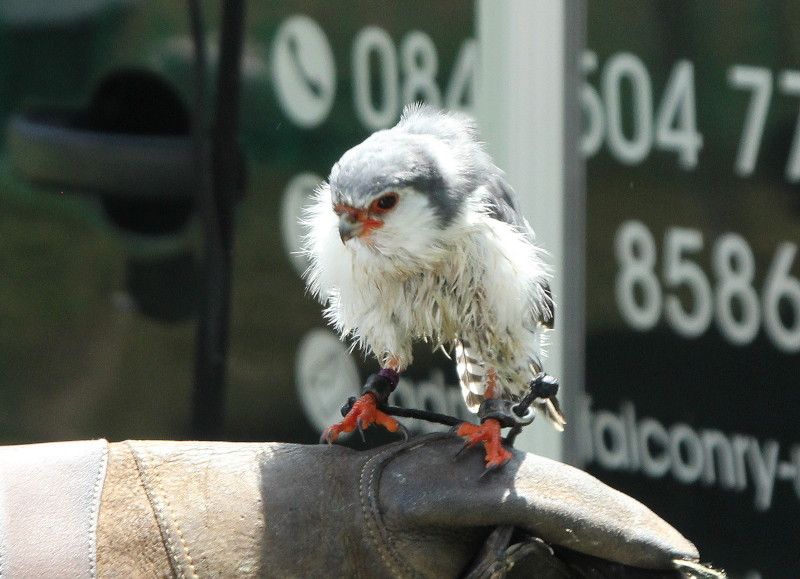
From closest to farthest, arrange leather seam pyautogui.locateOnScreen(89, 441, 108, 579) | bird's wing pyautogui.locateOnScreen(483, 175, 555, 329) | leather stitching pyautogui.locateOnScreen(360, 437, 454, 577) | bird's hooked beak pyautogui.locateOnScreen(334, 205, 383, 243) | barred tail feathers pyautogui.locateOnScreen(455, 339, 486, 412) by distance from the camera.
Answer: leather seam pyautogui.locateOnScreen(89, 441, 108, 579), leather stitching pyautogui.locateOnScreen(360, 437, 454, 577), bird's hooked beak pyautogui.locateOnScreen(334, 205, 383, 243), bird's wing pyautogui.locateOnScreen(483, 175, 555, 329), barred tail feathers pyautogui.locateOnScreen(455, 339, 486, 412)

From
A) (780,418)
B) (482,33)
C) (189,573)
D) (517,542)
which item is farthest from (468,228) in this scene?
(780,418)

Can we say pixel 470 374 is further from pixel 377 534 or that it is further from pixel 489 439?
pixel 377 534

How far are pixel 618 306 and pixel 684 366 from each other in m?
0.33

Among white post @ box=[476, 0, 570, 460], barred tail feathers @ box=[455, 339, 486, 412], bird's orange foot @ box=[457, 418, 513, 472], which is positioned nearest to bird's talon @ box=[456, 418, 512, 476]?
bird's orange foot @ box=[457, 418, 513, 472]

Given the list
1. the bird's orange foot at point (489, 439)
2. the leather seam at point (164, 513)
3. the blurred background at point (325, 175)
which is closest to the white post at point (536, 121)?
the blurred background at point (325, 175)

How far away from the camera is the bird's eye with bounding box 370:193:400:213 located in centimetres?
229

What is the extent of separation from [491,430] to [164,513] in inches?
27.0

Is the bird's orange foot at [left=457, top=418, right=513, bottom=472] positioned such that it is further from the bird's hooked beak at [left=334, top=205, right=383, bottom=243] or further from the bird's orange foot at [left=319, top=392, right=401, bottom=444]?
the bird's hooked beak at [left=334, top=205, right=383, bottom=243]

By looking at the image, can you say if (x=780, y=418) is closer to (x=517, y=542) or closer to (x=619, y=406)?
(x=619, y=406)

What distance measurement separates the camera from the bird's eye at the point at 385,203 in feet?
7.53

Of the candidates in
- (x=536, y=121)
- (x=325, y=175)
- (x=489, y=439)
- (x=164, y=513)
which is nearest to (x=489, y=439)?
(x=489, y=439)

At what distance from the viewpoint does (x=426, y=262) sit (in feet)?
7.63

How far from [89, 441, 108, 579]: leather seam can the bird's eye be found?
30.6 inches

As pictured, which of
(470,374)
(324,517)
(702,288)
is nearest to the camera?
(324,517)
